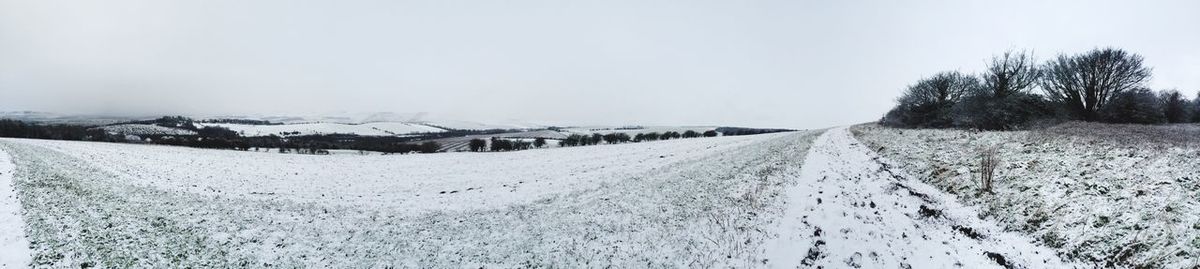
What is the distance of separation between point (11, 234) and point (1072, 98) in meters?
71.6

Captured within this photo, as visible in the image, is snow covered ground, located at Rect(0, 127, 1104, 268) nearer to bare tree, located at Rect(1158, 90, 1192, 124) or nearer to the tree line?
bare tree, located at Rect(1158, 90, 1192, 124)

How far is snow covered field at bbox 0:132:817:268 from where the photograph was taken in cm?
1280

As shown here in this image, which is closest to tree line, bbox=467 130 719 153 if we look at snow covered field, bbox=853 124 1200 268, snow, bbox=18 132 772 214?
snow, bbox=18 132 772 214

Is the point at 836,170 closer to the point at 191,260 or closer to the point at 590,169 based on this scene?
the point at 590,169

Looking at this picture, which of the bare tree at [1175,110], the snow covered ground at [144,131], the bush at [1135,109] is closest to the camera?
the bush at [1135,109]

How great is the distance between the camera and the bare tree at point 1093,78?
38.0 meters

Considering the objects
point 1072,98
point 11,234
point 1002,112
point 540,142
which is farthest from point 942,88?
point 540,142

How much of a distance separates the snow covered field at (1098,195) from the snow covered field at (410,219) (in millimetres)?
6077

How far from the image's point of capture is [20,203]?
17.4 meters

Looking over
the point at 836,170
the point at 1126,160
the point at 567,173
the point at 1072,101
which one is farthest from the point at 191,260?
the point at 1072,101

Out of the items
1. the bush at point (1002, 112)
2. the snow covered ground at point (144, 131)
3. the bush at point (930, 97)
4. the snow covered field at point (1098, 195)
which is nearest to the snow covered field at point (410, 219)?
the snow covered field at point (1098, 195)

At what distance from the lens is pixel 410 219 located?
18.4 m

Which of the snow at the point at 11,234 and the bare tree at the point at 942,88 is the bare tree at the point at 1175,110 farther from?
the snow at the point at 11,234

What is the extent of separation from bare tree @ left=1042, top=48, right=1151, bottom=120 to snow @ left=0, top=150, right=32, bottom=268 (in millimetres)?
66411
